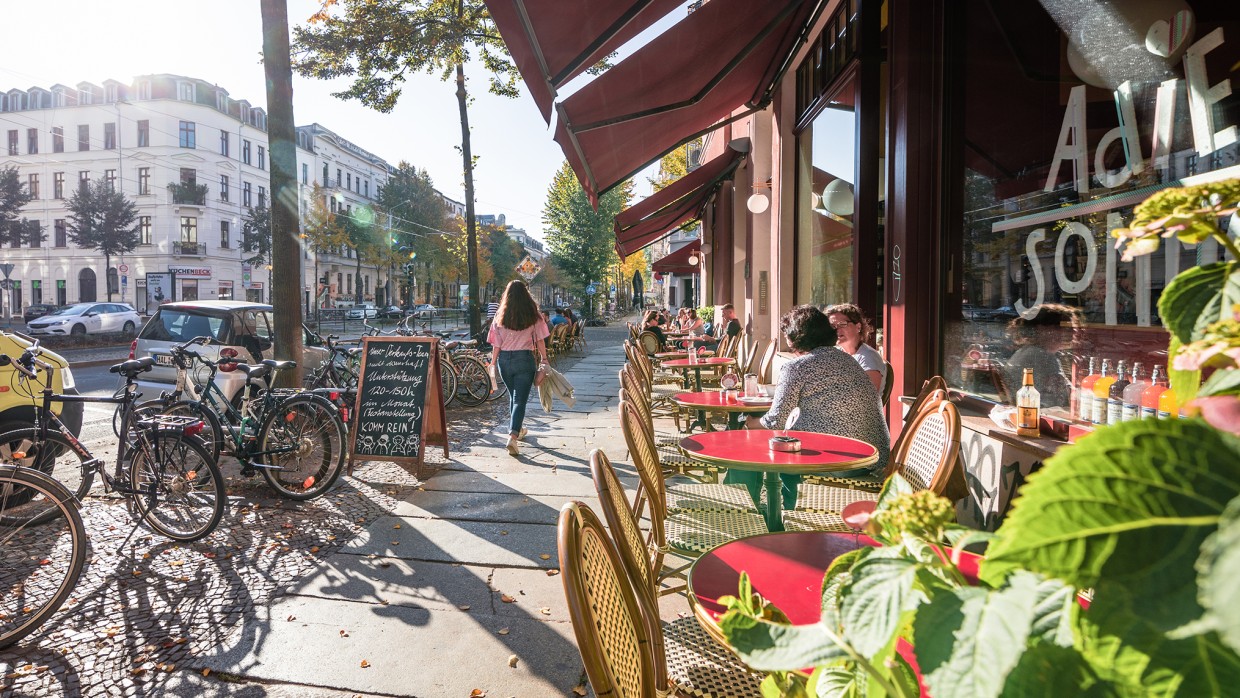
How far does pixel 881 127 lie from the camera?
5840mm

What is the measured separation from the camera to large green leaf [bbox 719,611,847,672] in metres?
0.64

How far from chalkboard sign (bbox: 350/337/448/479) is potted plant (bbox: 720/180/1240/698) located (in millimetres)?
5722

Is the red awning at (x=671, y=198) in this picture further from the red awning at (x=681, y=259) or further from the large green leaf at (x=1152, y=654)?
the large green leaf at (x=1152, y=654)

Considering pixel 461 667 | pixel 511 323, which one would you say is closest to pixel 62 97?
pixel 511 323

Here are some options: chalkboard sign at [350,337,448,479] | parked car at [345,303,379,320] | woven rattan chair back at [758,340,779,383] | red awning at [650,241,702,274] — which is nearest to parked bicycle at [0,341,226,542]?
chalkboard sign at [350,337,448,479]

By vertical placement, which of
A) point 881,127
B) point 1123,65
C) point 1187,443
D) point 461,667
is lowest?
point 461,667

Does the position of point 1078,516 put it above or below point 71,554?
above

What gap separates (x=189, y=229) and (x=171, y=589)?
4901 cm

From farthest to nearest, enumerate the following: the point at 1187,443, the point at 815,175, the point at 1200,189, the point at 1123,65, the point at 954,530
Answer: the point at 815,175, the point at 1123,65, the point at 954,530, the point at 1200,189, the point at 1187,443

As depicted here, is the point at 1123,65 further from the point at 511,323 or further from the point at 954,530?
the point at 511,323

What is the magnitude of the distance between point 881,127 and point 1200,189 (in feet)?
18.8

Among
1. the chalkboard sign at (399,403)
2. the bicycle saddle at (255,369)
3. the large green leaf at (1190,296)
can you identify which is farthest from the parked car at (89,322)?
the large green leaf at (1190,296)

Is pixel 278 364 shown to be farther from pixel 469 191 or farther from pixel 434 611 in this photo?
pixel 469 191

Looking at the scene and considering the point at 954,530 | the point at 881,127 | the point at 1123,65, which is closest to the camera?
the point at 954,530
